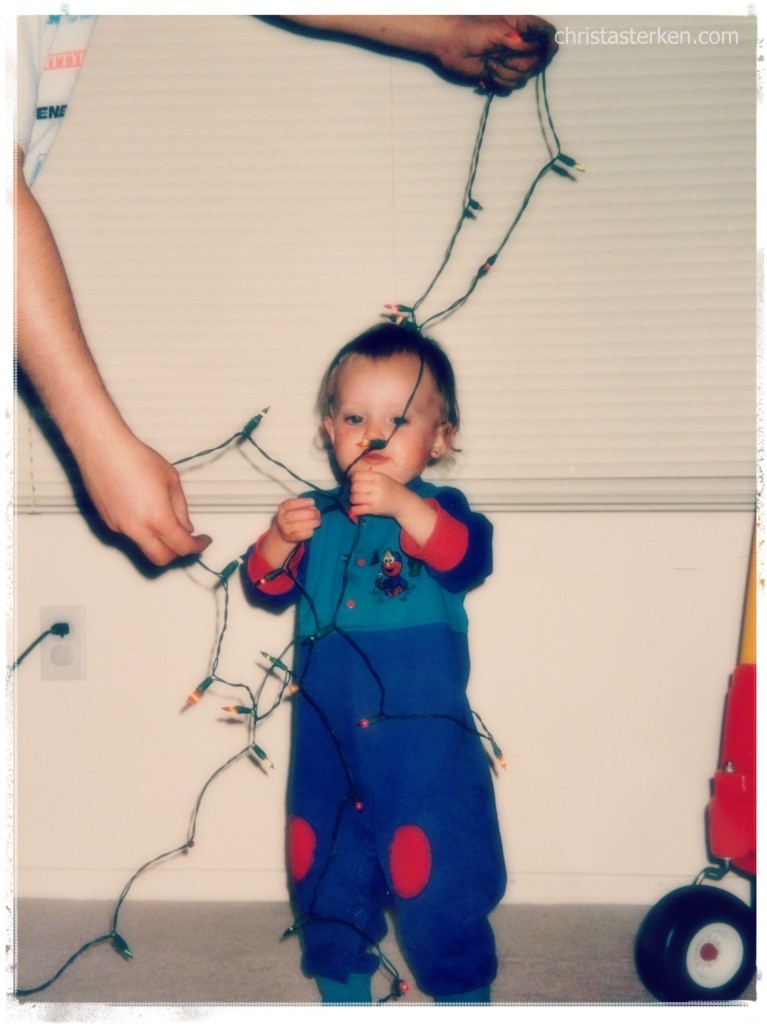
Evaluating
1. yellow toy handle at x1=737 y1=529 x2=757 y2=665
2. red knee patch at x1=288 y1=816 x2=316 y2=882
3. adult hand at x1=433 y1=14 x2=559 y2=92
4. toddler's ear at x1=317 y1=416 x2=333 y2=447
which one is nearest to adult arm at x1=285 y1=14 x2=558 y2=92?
adult hand at x1=433 y1=14 x2=559 y2=92

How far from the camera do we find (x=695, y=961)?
112 cm

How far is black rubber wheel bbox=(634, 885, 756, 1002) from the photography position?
111 cm

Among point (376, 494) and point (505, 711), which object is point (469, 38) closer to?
point (376, 494)

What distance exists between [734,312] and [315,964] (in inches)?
40.4

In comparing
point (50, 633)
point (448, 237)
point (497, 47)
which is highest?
point (497, 47)

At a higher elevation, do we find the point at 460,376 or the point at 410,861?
the point at 460,376

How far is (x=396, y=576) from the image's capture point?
114 cm

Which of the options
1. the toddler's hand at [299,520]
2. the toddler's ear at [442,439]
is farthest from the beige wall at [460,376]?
Answer: the toddler's hand at [299,520]

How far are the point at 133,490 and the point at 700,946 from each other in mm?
864

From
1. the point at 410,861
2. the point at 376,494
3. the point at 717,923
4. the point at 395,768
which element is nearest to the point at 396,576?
the point at 376,494

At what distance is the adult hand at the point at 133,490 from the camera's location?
0.93 meters

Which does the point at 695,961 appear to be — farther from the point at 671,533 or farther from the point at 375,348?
the point at 375,348

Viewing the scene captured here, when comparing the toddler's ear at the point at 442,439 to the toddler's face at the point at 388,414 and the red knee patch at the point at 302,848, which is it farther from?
the red knee patch at the point at 302,848

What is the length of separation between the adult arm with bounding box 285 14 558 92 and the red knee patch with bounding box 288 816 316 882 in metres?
1.02
